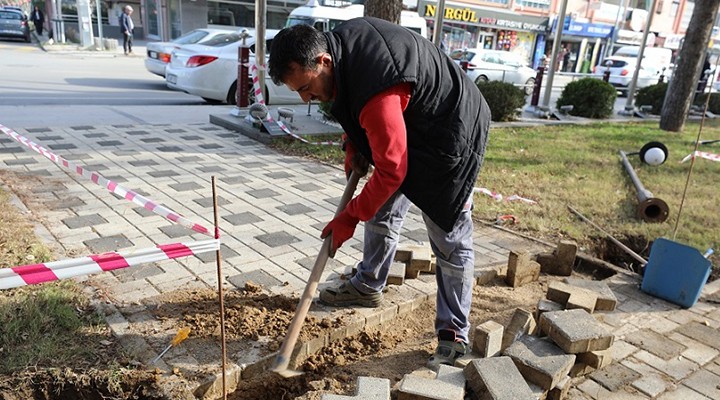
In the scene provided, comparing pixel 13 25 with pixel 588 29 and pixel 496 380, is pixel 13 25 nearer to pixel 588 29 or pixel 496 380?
pixel 496 380

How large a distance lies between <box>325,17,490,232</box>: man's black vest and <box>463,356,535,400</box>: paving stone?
68 cm

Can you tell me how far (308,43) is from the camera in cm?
218

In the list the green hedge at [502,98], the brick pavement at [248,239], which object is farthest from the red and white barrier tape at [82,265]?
the green hedge at [502,98]

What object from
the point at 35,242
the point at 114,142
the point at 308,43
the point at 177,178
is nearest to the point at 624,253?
the point at 308,43

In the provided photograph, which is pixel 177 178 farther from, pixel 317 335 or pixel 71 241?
pixel 317 335

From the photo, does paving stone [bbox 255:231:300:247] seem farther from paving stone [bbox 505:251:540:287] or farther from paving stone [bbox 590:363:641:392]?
paving stone [bbox 590:363:641:392]

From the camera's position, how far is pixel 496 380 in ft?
7.91

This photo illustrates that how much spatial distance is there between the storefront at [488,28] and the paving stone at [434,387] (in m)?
29.8

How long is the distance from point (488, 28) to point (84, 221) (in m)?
34.9

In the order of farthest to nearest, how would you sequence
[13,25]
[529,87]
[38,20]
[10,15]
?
[38,20] < [13,25] < [10,15] < [529,87]

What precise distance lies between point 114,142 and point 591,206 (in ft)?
19.6

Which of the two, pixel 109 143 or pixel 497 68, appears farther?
pixel 497 68

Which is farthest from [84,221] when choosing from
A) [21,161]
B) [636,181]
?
[636,181]

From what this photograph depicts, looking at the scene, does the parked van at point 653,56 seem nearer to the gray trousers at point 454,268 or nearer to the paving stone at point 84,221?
the gray trousers at point 454,268
